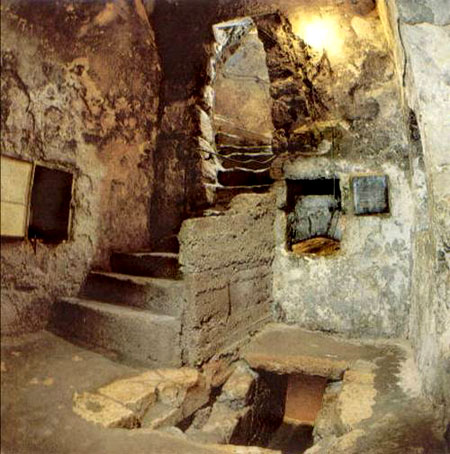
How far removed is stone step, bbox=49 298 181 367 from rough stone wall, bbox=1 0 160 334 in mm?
299

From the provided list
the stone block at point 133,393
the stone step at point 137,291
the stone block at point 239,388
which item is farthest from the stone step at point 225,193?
the stone block at point 133,393

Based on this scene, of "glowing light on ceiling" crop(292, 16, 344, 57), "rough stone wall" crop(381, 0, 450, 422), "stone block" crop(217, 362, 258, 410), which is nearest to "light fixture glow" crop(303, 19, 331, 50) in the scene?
"glowing light on ceiling" crop(292, 16, 344, 57)

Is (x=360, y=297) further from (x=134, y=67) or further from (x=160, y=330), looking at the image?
(x=134, y=67)

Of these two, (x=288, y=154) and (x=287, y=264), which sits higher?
(x=288, y=154)

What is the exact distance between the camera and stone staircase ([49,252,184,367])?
120 inches

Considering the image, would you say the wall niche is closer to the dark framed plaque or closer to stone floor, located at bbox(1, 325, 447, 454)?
the dark framed plaque

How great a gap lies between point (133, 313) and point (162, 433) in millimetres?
1102

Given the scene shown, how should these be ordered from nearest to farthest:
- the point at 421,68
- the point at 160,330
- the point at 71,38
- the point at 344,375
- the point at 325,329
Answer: the point at 421,68, the point at 160,330, the point at 344,375, the point at 71,38, the point at 325,329

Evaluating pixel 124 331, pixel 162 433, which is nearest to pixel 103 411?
pixel 162 433

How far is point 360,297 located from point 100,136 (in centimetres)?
355

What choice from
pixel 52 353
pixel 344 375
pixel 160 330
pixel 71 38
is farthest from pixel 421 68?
pixel 52 353

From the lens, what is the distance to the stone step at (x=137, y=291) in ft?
10.4

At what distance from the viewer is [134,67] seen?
15.3ft

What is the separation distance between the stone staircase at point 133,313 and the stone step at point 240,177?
8.05 ft
